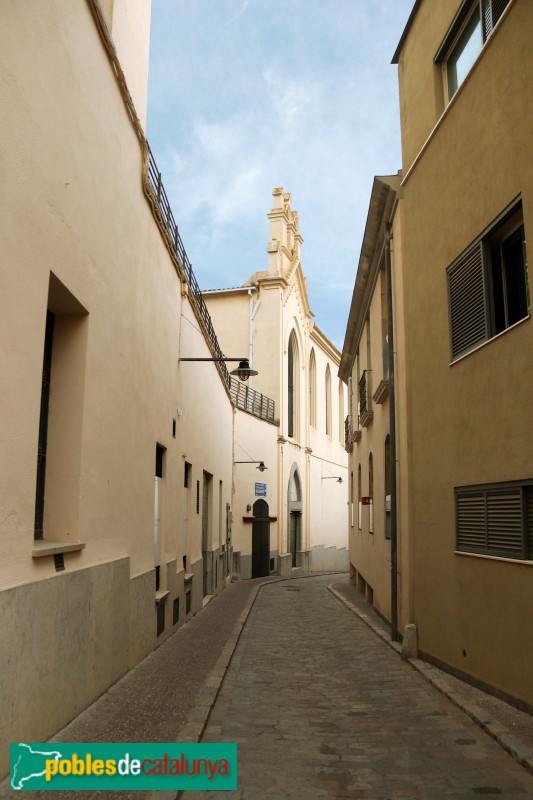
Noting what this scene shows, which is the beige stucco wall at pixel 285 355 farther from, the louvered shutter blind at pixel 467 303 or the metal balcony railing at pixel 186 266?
the louvered shutter blind at pixel 467 303

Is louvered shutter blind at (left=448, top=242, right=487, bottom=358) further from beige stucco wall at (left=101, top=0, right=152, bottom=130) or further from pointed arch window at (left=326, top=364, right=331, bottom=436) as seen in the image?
pointed arch window at (left=326, top=364, right=331, bottom=436)

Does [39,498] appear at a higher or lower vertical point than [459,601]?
higher

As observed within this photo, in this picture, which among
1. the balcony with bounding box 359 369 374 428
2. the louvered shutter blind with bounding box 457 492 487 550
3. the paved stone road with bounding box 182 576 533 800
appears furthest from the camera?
the balcony with bounding box 359 369 374 428

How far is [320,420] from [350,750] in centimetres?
3259

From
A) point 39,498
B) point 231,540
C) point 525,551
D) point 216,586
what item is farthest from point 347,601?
point 39,498

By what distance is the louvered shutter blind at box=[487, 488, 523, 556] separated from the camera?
22.1ft

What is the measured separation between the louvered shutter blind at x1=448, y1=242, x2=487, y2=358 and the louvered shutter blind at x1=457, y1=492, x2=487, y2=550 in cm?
164

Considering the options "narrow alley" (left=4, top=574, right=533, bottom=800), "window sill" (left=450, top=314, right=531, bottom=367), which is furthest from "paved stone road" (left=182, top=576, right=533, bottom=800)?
"window sill" (left=450, top=314, right=531, bottom=367)

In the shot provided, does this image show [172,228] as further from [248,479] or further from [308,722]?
[248,479]

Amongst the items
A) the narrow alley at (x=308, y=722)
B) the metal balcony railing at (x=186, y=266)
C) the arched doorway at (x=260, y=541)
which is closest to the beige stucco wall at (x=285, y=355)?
the arched doorway at (x=260, y=541)

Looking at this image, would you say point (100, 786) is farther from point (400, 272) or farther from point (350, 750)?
point (400, 272)

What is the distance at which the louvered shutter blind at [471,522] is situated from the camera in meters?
7.51

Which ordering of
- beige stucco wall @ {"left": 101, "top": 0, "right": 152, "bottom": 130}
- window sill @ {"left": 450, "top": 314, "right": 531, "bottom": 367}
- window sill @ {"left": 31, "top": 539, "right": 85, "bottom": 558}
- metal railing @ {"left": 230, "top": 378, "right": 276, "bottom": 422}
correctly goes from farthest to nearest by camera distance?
metal railing @ {"left": 230, "top": 378, "right": 276, "bottom": 422} → beige stucco wall @ {"left": 101, "top": 0, "right": 152, "bottom": 130} → window sill @ {"left": 450, "top": 314, "right": 531, "bottom": 367} → window sill @ {"left": 31, "top": 539, "right": 85, "bottom": 558}

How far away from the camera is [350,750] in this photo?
5.52 meters
